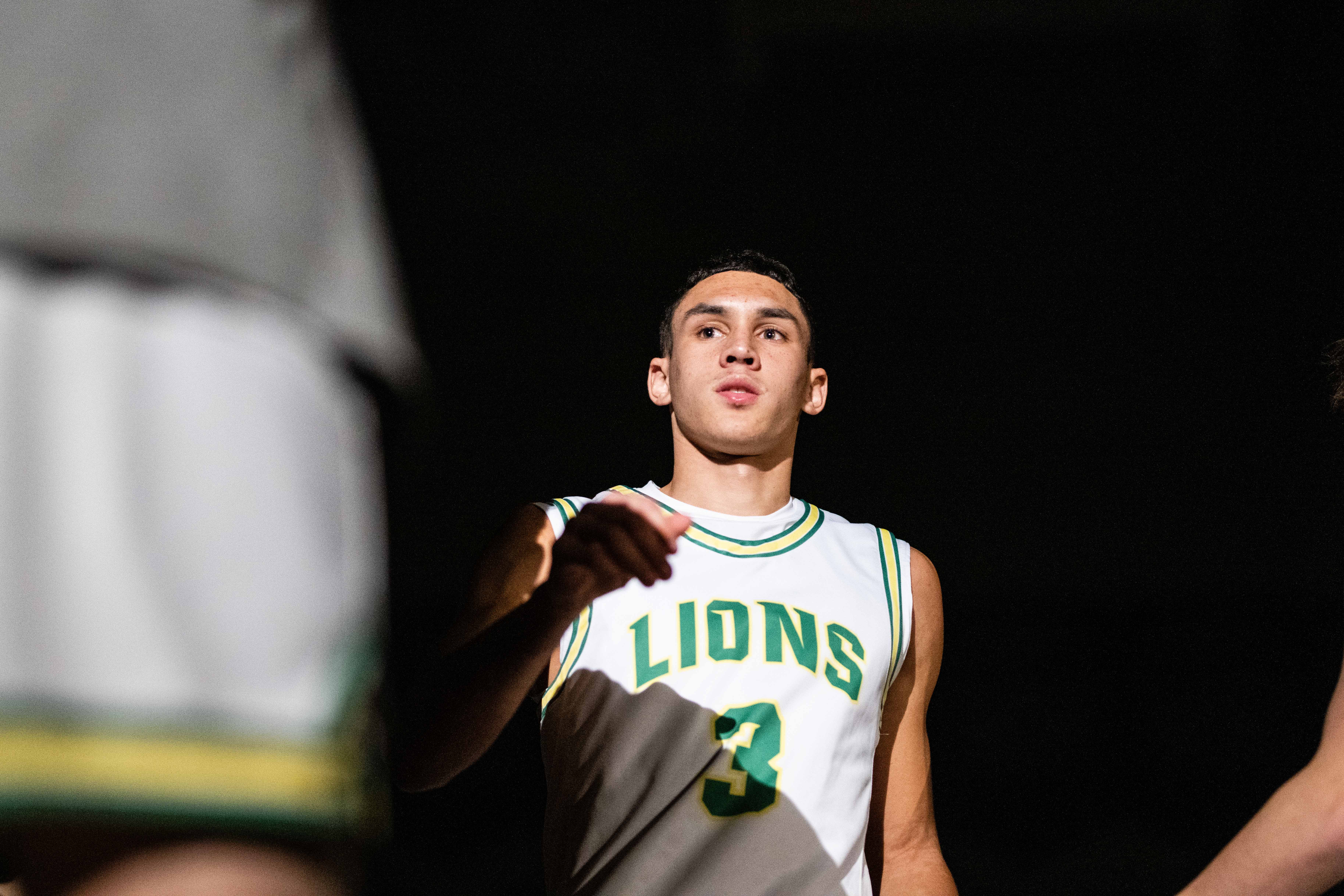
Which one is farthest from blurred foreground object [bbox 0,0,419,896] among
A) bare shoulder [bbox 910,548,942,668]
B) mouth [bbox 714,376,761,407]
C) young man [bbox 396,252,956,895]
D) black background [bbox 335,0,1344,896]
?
black background [bbox 335,0,1344,896]

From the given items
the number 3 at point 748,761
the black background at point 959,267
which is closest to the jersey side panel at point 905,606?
the number 3 at point 748,761

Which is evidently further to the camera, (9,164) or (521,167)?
(521,167)

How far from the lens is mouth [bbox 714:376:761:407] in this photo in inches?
72.9

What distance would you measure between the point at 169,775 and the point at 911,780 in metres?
1.50

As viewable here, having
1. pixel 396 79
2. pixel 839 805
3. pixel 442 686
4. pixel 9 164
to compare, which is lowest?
pixel 839 805

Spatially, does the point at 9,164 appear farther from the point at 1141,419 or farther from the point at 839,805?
the point at 1141,419

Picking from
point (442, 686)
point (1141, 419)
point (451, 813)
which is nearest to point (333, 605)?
point (442, 686)

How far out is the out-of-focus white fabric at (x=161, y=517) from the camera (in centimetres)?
48

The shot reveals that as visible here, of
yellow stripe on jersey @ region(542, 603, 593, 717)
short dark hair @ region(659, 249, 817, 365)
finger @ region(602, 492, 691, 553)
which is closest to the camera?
finger @ region(602, 492, 691, 553)

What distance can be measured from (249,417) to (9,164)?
165 mm

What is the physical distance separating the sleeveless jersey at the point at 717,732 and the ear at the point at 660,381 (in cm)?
31

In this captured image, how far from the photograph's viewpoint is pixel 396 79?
348 cm

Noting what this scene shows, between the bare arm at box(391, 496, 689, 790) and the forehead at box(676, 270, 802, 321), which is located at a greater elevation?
the forehead at box(676, 270, 802, 321)

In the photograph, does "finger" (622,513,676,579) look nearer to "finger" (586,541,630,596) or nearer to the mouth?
"finger" (586,541,630,596)
